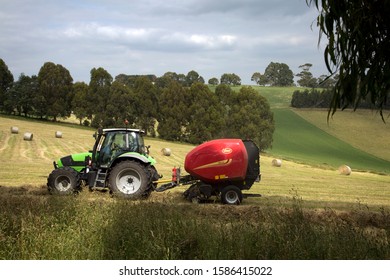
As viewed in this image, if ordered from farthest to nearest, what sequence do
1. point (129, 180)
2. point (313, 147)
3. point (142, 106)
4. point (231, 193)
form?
point (313, 147)
point (142, 106)
point (231, 193)
point (129, 180)

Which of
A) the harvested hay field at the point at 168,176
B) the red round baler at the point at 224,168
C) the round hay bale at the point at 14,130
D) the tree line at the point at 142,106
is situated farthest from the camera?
the tree line at the point at 142,106

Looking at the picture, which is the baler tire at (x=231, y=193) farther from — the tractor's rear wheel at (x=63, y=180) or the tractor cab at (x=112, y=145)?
the tractor's rear wheel at (x=63, y=180)

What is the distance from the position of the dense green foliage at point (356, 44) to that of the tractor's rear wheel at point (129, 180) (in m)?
6.39

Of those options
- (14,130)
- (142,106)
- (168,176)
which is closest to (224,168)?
(168,176)

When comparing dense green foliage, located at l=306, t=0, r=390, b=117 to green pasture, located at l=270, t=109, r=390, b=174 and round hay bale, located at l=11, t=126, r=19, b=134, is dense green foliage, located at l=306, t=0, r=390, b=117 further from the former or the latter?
green pasture, located at l=270, t=109, r=390, b=174

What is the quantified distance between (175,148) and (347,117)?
35103 mm

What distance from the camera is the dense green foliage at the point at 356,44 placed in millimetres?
5086

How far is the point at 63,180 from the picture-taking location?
35.3 feet

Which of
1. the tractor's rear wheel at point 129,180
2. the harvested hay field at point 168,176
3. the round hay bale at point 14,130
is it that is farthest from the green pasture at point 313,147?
the tractor's rear wheel at point 129,180

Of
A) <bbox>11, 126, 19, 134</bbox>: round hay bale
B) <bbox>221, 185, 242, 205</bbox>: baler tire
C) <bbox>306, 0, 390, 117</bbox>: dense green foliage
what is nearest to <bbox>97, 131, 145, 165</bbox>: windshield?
<bbox>221, 185, 242, 205</bbox>: baler tire

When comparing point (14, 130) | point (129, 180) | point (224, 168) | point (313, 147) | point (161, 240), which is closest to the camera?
point (161, 240)

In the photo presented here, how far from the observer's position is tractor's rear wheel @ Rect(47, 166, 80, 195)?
10.5m

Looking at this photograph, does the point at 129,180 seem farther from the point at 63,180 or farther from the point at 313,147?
the point at 313,147

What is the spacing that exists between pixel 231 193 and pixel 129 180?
2.74 m
